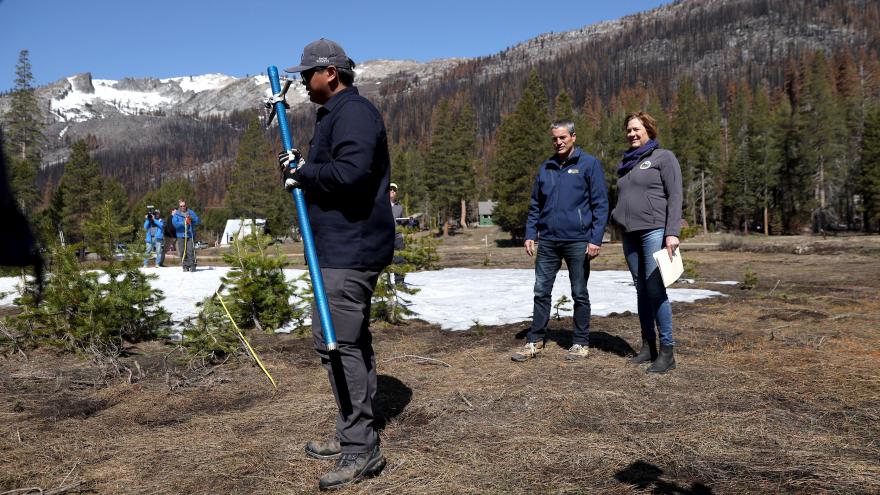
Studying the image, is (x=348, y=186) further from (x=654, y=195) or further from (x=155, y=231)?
(x=155, y=231)

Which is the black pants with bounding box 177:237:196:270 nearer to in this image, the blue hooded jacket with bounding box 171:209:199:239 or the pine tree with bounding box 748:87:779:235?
the blue hooded jacket with bounding box 171:209:199:239

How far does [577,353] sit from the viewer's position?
5.39 m

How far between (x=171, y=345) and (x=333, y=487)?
4394 millimetres

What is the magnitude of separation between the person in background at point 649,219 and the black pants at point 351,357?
273cm

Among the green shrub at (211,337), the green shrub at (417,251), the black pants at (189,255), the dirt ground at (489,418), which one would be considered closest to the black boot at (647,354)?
the dirt ground at (489,418)

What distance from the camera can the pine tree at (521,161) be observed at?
A: 43469mm

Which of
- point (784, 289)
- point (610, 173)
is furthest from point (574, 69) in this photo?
point (784, 289)

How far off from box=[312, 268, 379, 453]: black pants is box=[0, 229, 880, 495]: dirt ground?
0.83 feet

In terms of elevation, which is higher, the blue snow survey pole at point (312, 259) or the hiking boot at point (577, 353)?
the blue snow survey pole at point (312, 259)

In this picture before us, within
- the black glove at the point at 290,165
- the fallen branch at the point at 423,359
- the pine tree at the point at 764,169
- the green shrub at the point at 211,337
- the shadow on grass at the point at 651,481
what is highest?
the pine tree at the point at 764,169

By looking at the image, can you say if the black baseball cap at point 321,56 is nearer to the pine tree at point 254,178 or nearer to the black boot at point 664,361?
the black boot at point 664,361

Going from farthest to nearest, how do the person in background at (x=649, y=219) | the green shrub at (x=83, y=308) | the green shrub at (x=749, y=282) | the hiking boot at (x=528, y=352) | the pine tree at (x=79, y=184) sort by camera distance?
the pine tree at (x=79, y=184)
the green shrub at (x=749, y=282)
the green shrub at (x=83, y=308)
the hiking boot at (x=528, y=352)
the person in background at (x=649, y=219)

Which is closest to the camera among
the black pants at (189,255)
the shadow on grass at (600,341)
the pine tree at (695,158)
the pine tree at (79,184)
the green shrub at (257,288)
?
the shadow on grass at (600,341)

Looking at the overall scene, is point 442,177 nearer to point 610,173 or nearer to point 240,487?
point 610,173
